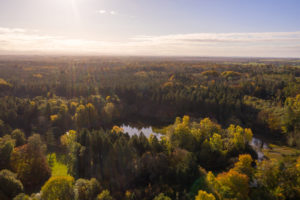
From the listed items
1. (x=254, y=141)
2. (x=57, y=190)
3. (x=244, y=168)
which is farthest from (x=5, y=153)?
(x=254, y=141)

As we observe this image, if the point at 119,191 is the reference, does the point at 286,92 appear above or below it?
above

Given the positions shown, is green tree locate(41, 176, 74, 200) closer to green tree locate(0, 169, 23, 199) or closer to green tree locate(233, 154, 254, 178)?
green tree locate(0, 169, 23, 199)

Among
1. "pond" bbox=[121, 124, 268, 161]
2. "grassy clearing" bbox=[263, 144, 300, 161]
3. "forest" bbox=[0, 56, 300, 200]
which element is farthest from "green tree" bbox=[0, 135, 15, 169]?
"grassy clearing" bbox=[263, 144, 300, 161]

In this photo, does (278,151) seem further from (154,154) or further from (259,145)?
(154,154)

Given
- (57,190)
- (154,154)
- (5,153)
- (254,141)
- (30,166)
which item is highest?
(154,154)

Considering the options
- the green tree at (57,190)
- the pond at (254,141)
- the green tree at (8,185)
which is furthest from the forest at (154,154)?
the pond at (254,141)

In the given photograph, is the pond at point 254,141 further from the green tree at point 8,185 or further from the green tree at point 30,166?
the green tree at point 8,185

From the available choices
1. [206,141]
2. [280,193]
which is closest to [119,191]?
[206,141]

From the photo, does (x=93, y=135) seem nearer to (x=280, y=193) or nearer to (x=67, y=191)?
(x=67, y=191)

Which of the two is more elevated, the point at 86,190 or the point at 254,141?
the point at 86,190

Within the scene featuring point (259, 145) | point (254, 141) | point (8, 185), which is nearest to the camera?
point (8, 185)

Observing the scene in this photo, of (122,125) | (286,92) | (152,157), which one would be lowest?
(122,125)
